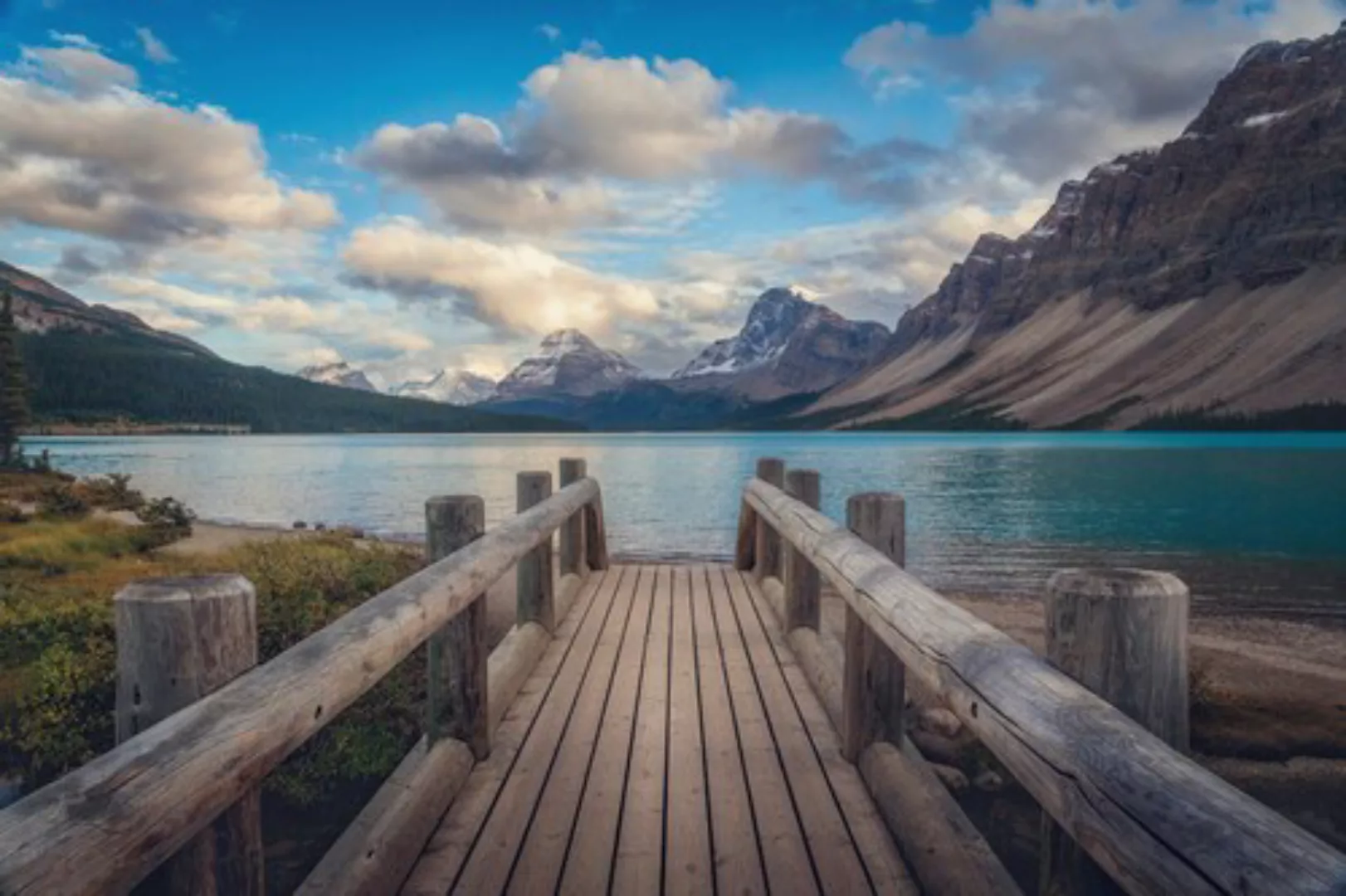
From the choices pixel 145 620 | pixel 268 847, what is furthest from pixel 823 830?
pixel 268 847

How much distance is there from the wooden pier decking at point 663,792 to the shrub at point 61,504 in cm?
2179

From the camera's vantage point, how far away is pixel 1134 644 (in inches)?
86.0

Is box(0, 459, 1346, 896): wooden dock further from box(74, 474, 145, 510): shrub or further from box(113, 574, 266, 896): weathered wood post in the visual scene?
box(74, 474, 145, 510): shrub

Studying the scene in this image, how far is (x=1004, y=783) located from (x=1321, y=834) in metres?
2.61

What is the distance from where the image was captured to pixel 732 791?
4254mm

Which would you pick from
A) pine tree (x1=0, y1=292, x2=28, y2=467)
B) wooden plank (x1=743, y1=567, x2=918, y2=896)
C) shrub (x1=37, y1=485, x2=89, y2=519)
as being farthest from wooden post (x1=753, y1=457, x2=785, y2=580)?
pine tree (x1=0, y1=292, x2=28, y2=467)

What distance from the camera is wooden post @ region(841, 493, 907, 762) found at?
4.42 metres

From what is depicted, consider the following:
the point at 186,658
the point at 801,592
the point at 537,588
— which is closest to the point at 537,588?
the point at 537,588

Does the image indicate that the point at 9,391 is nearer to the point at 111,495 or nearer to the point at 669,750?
the point at 111,495

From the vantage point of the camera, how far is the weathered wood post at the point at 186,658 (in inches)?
82.1

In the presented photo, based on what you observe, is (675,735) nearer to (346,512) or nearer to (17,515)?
(17,515)

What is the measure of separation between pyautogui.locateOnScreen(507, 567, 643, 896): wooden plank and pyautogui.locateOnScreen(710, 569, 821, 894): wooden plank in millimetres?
800

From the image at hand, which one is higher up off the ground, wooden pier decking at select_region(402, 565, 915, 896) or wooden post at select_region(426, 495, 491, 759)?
wooden post at select_region(426, 495, 491, 759)

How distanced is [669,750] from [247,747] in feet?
10.5
